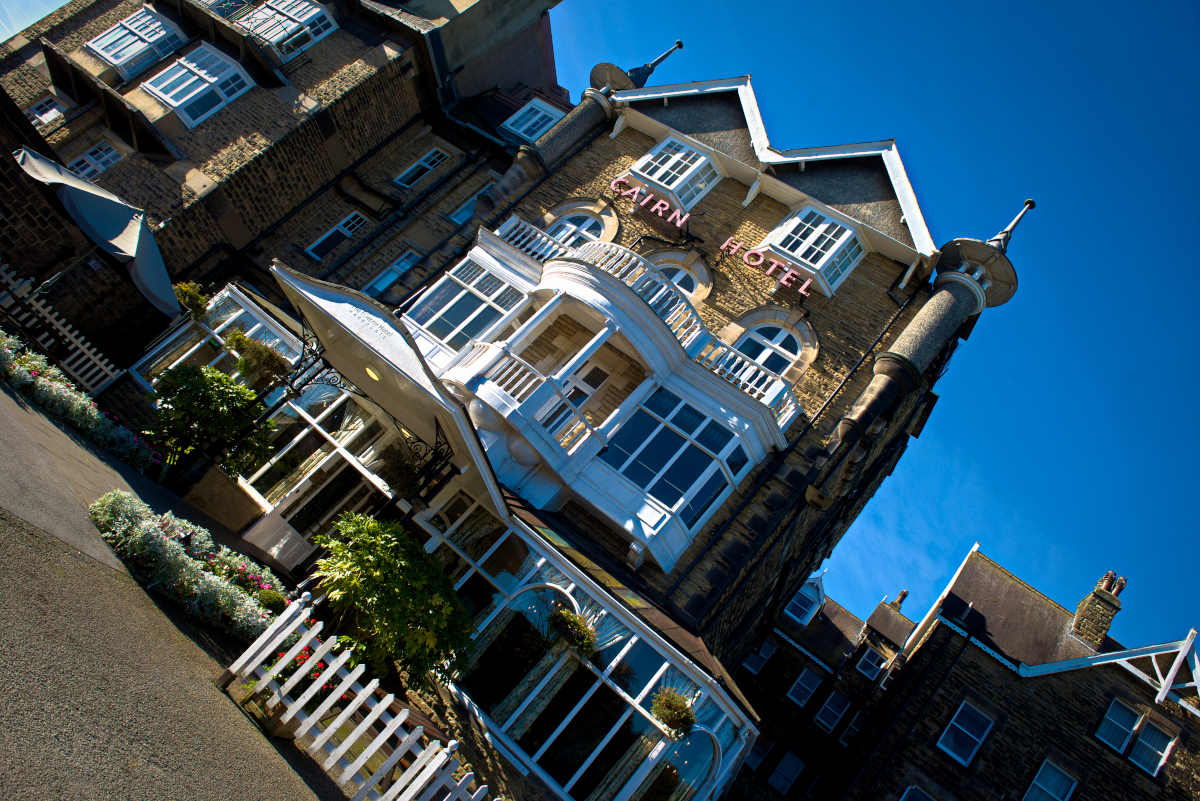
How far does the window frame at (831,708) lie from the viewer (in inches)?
1141

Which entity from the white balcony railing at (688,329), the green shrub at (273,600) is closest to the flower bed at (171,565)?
the green shrub at (273,600)

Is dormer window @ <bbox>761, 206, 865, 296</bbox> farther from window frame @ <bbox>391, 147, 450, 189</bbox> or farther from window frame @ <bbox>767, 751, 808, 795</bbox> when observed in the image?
window frame @ <bbox>767, 751, 808, 795</bbox>

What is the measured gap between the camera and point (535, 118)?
1091 inches

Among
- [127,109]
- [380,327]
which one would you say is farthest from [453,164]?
[380,327]

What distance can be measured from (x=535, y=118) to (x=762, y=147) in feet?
31.3

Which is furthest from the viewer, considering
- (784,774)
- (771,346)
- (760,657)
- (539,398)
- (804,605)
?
(804,605)

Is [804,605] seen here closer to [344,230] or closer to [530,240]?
[530,240]

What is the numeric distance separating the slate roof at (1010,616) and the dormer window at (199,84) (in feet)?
92.6

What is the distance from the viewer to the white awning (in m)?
17.7

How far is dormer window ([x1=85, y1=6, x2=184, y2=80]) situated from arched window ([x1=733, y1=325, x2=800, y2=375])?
21.0m

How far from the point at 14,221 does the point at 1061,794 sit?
3000 cm

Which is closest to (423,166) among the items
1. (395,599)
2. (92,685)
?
(395,599)

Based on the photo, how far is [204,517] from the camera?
1463 centimetres

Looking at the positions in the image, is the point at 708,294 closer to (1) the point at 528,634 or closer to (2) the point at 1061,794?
(1) the point at 528,634
